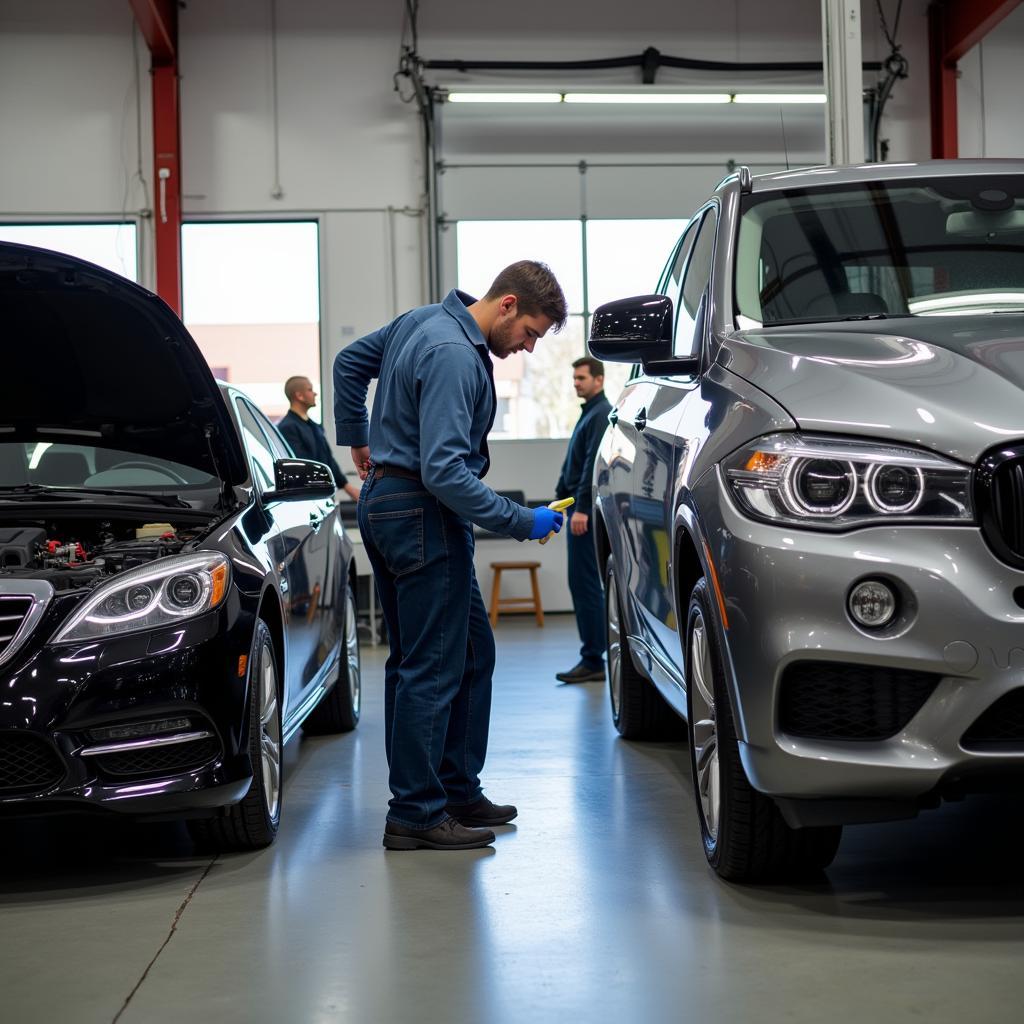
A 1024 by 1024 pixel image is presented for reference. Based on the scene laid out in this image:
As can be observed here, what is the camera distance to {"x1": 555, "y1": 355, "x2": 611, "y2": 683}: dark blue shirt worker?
24.9 ft

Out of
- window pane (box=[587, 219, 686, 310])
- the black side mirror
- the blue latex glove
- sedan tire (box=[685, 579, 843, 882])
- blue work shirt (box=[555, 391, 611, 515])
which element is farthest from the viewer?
window pane (box=[587, 219, 686, 310])

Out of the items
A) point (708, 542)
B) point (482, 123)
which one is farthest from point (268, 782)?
point (482, 123)

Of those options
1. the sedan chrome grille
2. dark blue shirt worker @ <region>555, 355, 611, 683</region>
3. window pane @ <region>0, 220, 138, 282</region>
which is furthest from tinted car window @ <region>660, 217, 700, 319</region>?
window pane @ <region>0, 220, 138, 282</region>

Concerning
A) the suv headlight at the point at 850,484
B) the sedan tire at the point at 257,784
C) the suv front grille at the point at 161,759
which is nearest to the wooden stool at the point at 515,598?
the sedan tire at the point at 257,784

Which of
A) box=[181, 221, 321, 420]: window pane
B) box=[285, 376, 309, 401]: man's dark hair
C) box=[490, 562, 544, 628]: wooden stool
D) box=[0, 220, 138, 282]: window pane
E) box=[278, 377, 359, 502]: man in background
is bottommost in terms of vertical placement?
box=[490, 562, 544, 628]: wooden stool

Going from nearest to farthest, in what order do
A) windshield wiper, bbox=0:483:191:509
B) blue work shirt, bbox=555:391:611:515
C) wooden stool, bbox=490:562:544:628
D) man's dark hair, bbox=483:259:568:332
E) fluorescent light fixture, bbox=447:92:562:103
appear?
man's dark hair, bbox=483:259:568:332 → windshield wiper, bbox=0:483:191:509 → blue work shirt, bbox=555:391:611:515 → wooden stool, bbox=490:562:544:628 → fluorescent light fixture, bbox=447:92:562:103

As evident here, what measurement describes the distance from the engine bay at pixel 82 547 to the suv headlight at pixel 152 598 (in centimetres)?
6

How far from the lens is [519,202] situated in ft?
41.4

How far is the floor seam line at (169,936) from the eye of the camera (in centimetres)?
261

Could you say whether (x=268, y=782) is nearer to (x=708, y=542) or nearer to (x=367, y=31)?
(x=708, y=542)

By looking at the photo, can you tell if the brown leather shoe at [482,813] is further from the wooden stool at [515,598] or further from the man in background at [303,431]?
the wooden stool at [515,598]

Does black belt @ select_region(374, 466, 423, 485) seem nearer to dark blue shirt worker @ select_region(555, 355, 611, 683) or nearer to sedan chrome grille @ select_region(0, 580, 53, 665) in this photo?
sedan chrome grille @ select_region(0, 580, 53, 665)

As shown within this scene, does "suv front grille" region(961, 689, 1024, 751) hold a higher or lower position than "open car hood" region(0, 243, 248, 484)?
lower

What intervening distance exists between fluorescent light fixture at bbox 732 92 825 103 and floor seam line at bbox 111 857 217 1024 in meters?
10.4
